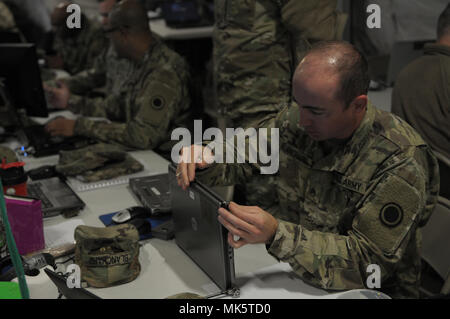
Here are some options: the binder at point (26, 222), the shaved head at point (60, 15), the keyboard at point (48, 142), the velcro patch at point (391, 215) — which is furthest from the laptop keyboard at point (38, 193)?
the shaved head at point (60, 15)

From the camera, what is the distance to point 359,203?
1250mm

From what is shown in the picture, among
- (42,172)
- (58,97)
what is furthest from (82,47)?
(42,172)

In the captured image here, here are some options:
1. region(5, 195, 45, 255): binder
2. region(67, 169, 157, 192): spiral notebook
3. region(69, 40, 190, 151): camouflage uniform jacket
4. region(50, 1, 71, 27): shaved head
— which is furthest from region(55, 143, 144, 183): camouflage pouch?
region(50, 1, 71, 27): shaved head

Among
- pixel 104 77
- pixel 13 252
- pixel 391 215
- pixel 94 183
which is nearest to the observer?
pixel 13 252

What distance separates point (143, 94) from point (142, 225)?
987 millimetres

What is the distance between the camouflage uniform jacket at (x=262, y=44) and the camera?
1.93 metres

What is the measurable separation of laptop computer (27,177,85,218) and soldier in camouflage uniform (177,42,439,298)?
51 centimetres

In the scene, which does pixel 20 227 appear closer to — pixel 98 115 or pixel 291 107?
pixel 291 107

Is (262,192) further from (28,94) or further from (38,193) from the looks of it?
(28,94)

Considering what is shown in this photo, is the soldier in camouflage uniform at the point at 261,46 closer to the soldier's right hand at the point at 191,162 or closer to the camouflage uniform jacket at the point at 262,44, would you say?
the camouflage uniform jacket at the point at 262,44

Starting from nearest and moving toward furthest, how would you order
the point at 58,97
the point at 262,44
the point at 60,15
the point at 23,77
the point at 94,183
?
the point at 94,183 → the point at 262,44 → the point at 23,77 → the point at 58,97 → the point at 60,15

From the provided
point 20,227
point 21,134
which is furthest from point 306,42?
point 21,134

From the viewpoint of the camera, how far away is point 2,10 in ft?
12.5

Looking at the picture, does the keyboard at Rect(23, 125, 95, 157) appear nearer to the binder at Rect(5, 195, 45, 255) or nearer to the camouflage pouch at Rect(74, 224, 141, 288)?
the binder at Rect(5, 195, 45, 255)
